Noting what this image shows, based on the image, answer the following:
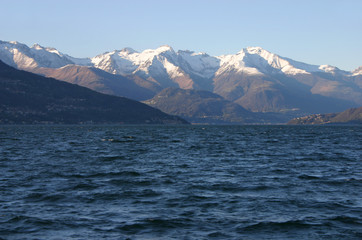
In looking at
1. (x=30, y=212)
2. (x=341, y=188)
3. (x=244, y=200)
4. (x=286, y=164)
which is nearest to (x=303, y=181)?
(x=341, y=188)

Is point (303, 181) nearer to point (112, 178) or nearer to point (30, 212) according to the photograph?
point (112, 178)

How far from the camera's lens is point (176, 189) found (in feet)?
151

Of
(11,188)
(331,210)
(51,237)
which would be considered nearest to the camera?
(51,237)

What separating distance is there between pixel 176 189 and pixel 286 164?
2895 cm

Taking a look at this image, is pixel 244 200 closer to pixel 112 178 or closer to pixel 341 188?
pixel 341 188

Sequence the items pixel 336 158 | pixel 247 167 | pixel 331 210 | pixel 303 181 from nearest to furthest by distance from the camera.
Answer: pixel 331 210, pixel 303 181, pixel 247 167, pixel 336 158

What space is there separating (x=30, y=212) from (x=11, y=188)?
11.7 metres

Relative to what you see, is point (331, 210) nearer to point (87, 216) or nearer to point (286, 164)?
point (87, 216)

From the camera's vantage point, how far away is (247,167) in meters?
66.1

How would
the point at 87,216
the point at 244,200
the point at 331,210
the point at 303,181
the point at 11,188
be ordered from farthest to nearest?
the point at 303,181 < the point at 11,188 < the point at 244,200 < the point at 331,210 < the point at 87,216

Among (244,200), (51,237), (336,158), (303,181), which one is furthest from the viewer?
(336,158)

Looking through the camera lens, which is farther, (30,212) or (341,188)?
(341,188)

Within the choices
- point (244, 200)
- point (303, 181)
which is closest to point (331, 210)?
point (244, 200)

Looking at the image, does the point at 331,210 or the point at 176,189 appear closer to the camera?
the point at 331,210
